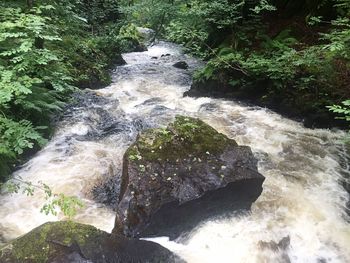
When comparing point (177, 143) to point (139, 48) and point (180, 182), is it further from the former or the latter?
point (139, 48)

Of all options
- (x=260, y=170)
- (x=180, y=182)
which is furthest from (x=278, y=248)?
(x=260, y=170)

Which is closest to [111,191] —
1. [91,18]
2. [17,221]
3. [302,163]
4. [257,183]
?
[17,221]

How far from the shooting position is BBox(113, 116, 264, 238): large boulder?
18.1 feet

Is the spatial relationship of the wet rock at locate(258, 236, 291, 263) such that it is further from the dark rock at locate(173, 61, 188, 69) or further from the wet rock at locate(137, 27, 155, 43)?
the wet rock at locate(137, 27, 155, 43)

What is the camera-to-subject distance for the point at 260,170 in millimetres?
6965

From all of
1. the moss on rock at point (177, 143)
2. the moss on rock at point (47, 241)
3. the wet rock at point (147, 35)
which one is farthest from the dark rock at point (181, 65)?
the moss on rock at point (47, 241)

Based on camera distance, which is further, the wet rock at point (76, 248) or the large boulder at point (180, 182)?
Answer: the large boulder at point (180, 182)

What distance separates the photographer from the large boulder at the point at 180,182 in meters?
5.53

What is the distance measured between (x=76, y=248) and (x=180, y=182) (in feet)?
6.76

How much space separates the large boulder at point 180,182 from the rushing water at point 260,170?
254 millimetres

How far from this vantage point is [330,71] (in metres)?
8.84

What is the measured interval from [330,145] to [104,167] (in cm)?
482

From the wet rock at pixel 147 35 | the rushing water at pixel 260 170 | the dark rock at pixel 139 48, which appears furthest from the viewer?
the wet rock at pixel 147 35

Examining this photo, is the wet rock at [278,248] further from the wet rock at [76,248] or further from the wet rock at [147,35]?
the wet rock at [147,35]
